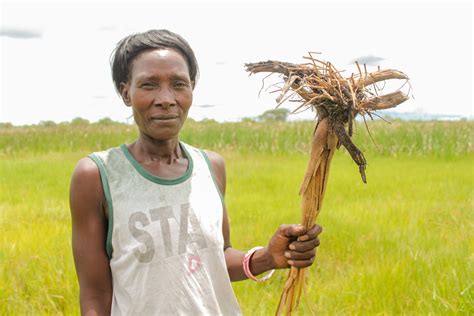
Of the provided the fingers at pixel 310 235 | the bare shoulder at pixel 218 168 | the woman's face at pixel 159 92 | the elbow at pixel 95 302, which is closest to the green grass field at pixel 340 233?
the fingers at pixel 310 235

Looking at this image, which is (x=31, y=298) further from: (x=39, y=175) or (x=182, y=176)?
(x=39, y=175)

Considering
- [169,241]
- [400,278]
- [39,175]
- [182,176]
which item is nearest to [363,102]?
[182,176]

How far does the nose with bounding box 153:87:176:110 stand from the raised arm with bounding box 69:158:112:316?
0.25 metres

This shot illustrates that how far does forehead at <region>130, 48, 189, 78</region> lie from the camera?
158 cm

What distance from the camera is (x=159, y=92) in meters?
1.57

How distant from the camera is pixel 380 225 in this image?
429 centimetres

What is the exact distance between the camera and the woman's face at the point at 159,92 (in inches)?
62.0

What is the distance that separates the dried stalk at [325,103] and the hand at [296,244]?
0.12ft

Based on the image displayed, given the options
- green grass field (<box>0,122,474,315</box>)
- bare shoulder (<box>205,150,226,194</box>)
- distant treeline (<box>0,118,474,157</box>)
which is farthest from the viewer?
distant treeline (<box>0,118,474,157</box>)

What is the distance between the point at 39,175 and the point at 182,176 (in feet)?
19.8

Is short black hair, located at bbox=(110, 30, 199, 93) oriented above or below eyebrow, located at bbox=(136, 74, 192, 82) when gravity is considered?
above

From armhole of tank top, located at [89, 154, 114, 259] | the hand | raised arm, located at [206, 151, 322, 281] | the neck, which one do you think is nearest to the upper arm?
raised arm, located at [206, 151, 322, 281]

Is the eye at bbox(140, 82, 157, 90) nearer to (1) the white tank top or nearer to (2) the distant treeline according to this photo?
(1) the white tank top

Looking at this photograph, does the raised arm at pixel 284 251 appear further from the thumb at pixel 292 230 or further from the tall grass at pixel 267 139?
the tall grass at pixel 267 139
